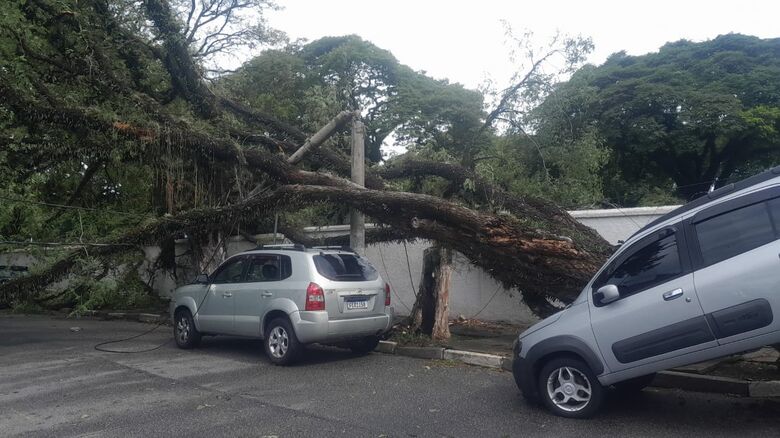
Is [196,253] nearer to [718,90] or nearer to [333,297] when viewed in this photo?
[333,297]

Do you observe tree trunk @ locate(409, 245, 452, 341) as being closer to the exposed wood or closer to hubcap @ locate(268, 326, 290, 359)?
hubcap @ locate(268, 326, 290, 359)

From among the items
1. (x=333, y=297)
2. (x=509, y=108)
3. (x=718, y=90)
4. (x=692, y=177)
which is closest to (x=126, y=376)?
(x=333, y=297)

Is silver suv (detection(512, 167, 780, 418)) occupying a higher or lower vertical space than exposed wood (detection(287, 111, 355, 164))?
lower

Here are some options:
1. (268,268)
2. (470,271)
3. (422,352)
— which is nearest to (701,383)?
(422,352)

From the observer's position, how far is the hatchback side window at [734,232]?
514cm

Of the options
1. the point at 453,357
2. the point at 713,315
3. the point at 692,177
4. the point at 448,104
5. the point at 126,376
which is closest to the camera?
the point at 713,315

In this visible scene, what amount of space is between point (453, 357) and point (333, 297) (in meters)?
2.03

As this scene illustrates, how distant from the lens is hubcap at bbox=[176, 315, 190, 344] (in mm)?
10688

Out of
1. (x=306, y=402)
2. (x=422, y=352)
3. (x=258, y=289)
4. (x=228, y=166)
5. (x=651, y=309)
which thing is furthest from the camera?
(x=228, y=166)

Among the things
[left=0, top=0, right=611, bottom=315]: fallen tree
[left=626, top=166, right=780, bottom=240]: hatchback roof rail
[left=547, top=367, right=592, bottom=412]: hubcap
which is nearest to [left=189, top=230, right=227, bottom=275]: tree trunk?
[left=0, top=0, right=611, bottom=315]: fallen tree

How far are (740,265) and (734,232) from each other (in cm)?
31

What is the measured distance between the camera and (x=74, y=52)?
42.7ft

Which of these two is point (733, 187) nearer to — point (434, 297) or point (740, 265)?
point (740, 265)

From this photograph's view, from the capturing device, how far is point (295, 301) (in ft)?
28.9
